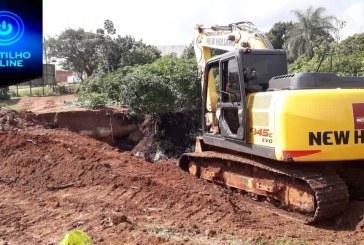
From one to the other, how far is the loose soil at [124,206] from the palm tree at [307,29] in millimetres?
30604

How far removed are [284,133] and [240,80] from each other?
50.6 inches

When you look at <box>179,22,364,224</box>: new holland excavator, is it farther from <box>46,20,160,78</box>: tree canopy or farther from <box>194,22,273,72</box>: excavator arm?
<box>46,20,160,78</box>: tree canopy

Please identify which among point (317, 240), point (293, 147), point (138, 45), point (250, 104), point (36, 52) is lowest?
point (317, 240)

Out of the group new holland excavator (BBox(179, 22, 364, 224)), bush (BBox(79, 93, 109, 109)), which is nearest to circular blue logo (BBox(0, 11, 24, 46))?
new holland excavator (BBox(179, 22, 364, 224))

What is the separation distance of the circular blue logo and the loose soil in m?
2.64

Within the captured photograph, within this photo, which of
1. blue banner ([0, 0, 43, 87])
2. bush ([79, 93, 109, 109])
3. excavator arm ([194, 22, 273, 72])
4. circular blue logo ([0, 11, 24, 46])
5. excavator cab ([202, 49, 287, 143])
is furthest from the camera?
bush ([79, 93, 109, 109])

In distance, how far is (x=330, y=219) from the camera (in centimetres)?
620

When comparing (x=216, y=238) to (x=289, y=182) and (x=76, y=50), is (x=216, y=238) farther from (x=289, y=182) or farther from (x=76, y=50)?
(x=76, y=50)

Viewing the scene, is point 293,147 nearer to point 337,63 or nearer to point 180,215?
point 180,215

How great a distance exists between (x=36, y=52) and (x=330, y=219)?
4548 mm

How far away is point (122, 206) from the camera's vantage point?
6.74 m

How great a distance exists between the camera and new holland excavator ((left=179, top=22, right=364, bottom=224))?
19.6 ft

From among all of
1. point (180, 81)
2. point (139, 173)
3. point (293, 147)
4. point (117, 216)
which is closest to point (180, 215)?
point (117, 216)

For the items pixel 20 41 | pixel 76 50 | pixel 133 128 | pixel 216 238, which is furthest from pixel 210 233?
pixel 76 50
